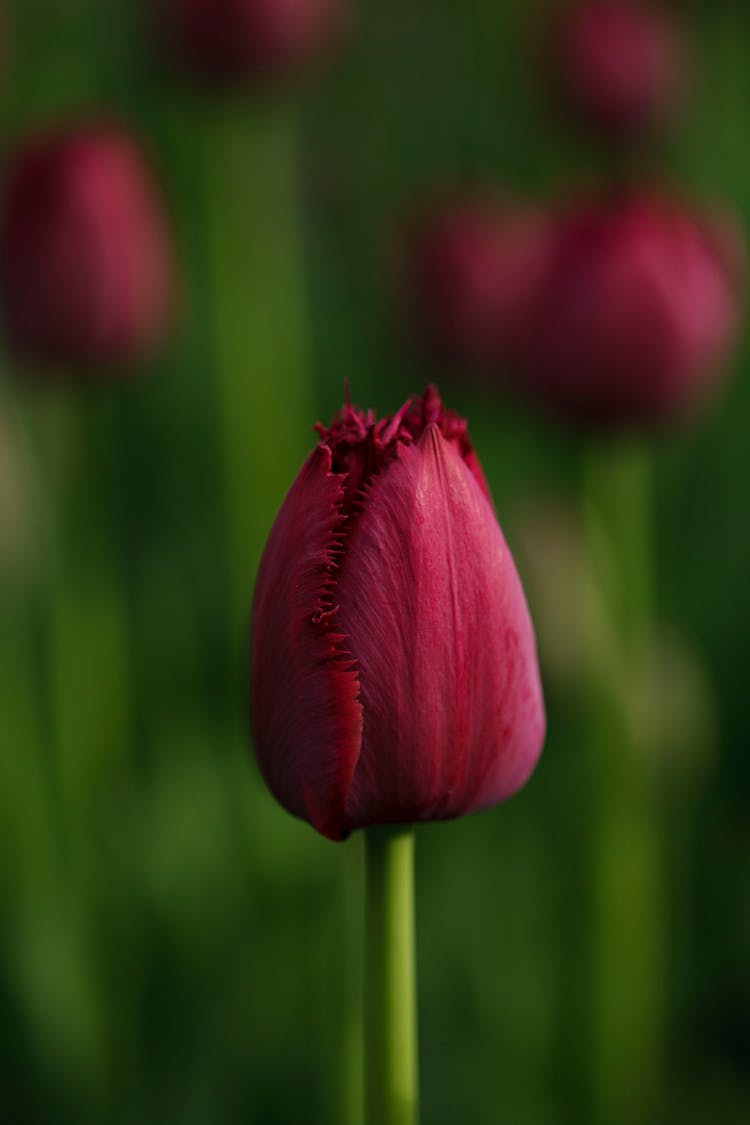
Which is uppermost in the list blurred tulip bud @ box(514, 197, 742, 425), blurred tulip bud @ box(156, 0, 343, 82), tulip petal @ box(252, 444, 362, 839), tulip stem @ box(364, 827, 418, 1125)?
blurred tulip bud @ box(156, 0, 343, 82)

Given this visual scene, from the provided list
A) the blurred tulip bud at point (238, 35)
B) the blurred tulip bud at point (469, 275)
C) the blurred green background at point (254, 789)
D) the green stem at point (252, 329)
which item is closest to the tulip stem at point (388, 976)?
the blurred green background at point (254, 789)

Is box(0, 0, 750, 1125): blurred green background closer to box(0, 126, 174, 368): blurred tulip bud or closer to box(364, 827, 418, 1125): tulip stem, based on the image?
box(0, 126, 174, 368): blurred tulip bud

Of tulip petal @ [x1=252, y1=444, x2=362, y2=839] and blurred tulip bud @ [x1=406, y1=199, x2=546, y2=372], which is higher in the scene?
blurred tulip bud @ [x1=406, y1=199, x2=546, y2=372]

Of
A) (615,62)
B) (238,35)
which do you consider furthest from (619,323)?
(615,62)

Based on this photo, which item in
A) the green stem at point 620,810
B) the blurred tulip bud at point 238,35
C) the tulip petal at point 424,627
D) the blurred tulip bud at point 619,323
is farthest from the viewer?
the blurred tulip bud at point 238,35

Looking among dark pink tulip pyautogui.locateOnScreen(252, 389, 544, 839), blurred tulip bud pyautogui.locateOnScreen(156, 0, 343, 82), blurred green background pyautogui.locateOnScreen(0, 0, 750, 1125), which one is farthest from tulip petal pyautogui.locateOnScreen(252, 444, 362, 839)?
blurred tulip bud pyautogui.locateOnScreen(156, 0, 343, 82)

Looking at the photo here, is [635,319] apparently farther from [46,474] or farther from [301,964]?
[46,474]

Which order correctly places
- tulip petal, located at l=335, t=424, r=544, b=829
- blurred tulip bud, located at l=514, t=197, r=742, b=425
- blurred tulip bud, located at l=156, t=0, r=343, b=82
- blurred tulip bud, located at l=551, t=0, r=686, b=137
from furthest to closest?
1. blurred tulip bud, located at l=551, t=0, r=686, b=137
2. blurred tulip bud, located at l=156, t=0, r=343, b=82
3. blurred tulip bud, located at l=514, t=197, r=742, b=425
4. tulip petal, located at l=335, t=424, r=544, b=829

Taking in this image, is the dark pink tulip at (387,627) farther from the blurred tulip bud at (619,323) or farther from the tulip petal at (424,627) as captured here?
the blurred tulip bud at (619,323)
